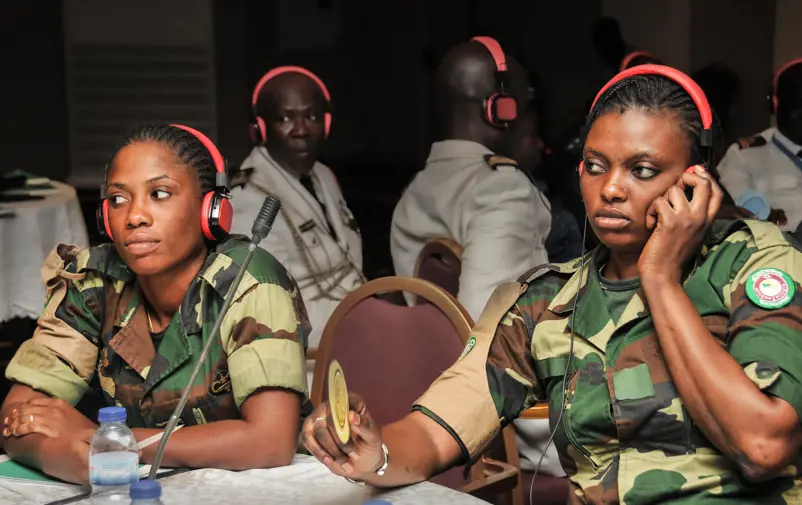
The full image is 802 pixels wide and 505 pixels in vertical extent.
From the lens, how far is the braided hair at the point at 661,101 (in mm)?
1512

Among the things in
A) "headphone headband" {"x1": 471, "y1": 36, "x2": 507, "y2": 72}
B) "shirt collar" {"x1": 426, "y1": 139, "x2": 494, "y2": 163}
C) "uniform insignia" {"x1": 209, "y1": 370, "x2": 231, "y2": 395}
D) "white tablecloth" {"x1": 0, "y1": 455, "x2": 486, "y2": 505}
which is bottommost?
"white tablecloth" {"x1": 0, "y1": 455, "x2": 486, "y2": 505}

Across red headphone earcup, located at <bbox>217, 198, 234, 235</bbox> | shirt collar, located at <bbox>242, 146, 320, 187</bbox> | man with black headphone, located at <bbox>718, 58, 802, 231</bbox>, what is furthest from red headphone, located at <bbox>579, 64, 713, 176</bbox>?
man with black headphone, located at <bbox>718, 58, 802, 231</bbox>

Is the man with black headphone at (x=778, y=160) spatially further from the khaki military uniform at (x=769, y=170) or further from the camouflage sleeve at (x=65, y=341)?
the camouflage sleeve at (x=65, y=341)

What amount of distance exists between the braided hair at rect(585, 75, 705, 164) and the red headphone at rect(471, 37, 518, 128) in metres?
1.70

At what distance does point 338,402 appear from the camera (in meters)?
1.24

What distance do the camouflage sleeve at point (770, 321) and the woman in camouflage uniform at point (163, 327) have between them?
2.37ft

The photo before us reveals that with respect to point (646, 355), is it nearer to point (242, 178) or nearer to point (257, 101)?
point (242, 178)

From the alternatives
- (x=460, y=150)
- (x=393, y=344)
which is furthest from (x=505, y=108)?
(x=393, y=344)

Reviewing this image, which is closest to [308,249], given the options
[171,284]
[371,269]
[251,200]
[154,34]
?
[251,200]

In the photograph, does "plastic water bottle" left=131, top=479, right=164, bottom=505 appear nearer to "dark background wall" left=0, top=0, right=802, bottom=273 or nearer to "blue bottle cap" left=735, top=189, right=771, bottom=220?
"blue bottle cap" left=735, top=189, right=771, bottom=220

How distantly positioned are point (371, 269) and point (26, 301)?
2308mm

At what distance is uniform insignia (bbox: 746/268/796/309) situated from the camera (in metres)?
1.41

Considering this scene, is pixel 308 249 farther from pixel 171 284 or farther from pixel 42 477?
pixel 42 477

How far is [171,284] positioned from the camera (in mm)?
1935
